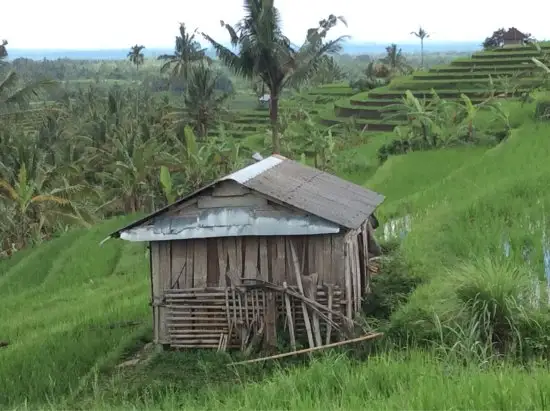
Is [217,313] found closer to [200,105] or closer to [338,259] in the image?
[338,259]

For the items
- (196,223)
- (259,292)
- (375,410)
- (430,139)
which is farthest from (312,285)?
(430,139)

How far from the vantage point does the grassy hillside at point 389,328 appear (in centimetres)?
509

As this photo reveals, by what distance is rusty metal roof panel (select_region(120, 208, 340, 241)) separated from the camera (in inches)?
290

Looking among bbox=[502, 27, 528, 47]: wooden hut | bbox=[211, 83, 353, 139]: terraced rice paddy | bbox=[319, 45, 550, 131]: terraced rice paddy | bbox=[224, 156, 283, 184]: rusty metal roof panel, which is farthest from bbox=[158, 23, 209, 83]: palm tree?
bbox=[224, 156, 283, 184]: rusty metal roof panel

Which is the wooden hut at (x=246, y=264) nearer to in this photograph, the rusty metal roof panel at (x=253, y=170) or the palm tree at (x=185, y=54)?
the rusty metal roof panel at (x=253, y=170)

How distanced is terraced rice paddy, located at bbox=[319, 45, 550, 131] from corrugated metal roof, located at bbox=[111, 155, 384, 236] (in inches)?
745

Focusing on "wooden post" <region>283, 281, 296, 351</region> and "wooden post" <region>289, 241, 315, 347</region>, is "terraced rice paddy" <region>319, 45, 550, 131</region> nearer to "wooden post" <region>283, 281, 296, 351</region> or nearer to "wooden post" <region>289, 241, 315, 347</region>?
"wooden post" <region>289, 241, 315, 347</region>

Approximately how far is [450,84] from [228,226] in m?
25.0

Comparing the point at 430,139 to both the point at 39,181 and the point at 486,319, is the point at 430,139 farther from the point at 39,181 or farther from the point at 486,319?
the point at 486,319

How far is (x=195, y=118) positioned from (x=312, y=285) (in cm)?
2193

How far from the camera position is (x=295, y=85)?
720 inches

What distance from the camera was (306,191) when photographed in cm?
823

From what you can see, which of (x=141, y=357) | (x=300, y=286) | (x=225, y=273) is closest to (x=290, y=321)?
(x=300, y=286)

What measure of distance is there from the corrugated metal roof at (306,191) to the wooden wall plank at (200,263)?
489 mm
